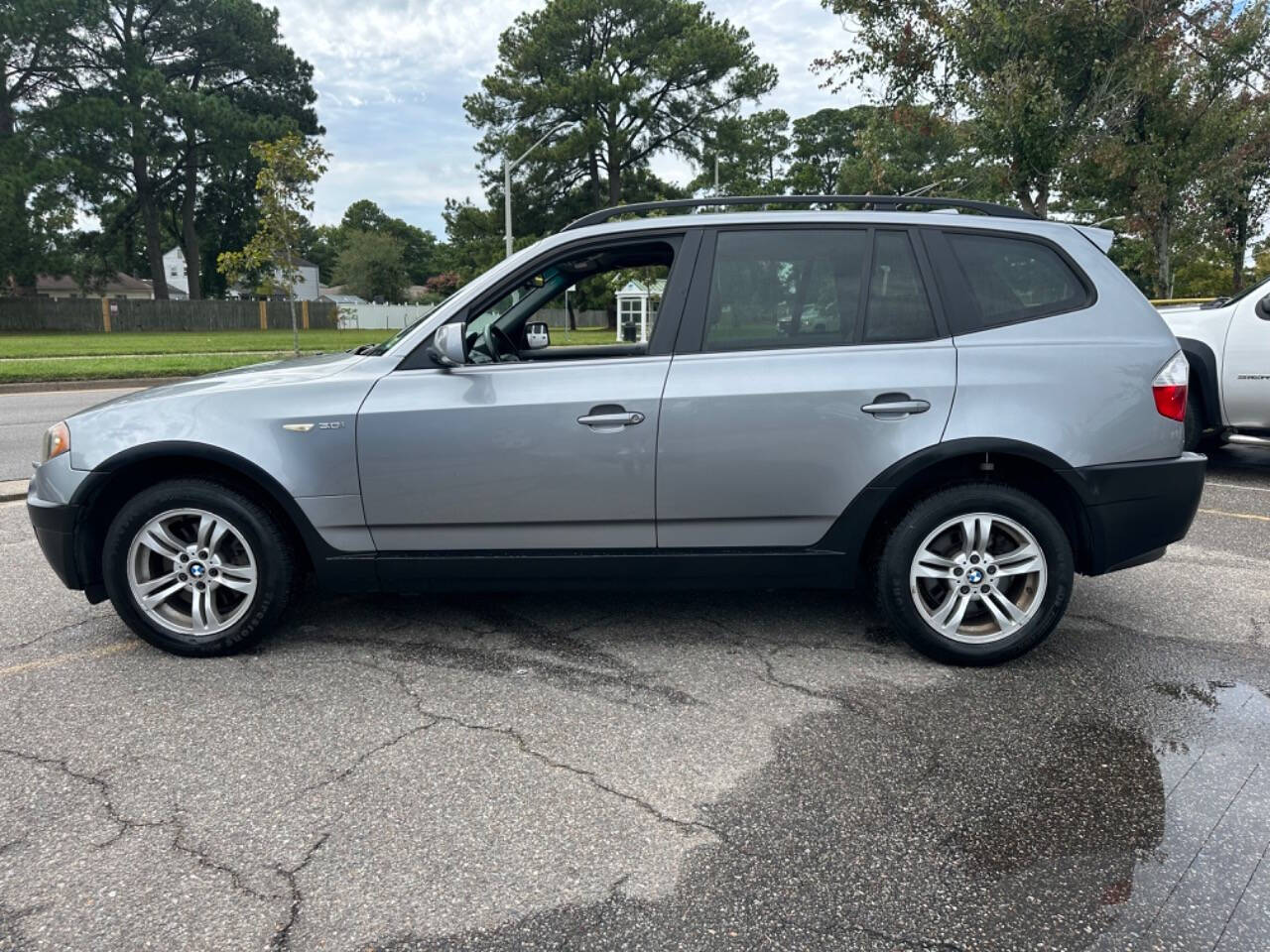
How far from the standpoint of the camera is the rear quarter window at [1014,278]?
12.0 ft

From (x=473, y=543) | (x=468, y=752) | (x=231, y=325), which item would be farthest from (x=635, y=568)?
(x=231, y=325)

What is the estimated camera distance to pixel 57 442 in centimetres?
369

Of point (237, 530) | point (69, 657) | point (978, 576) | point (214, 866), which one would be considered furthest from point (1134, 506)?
point (69, 657)

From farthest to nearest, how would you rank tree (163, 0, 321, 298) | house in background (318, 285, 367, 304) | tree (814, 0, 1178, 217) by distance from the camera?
house in background (318, 285, 367, 304) → tree (163, 0, 321, 298) → tree (814, 0, 1178, 217)

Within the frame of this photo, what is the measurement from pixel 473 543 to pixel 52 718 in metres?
1.65

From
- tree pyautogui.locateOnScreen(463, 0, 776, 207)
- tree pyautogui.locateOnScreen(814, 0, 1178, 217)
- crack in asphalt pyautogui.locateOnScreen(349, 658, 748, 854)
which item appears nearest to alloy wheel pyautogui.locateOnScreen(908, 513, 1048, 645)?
crack in asphalt pyautogui.locateOnScreen(349, 658, 748, 854)

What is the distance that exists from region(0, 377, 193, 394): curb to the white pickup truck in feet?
52.0

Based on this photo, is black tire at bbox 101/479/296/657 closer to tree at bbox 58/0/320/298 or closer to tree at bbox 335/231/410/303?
tree at bbox 58/0/320/298

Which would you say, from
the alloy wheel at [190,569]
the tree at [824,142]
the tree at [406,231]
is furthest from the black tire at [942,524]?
the tree at [406,231]

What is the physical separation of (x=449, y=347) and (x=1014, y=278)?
2378 millimetres

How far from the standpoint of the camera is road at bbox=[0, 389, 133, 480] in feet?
27.6

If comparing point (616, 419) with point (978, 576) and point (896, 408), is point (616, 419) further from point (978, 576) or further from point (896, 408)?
point (978, 576)

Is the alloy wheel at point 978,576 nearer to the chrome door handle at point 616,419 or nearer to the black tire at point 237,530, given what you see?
the chrome door handle at point 616,419

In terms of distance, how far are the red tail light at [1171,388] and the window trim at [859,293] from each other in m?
0.86
